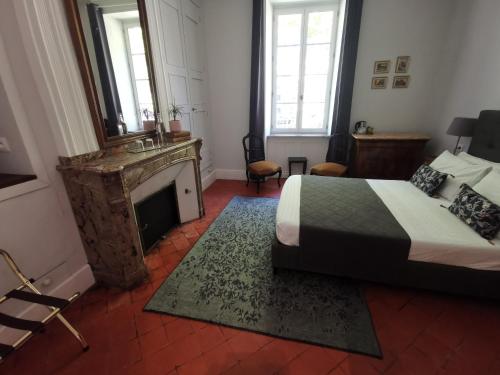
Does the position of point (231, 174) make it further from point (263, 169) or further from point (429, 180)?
point (429, 180)

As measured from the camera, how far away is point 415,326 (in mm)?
1514

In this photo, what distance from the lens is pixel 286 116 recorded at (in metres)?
4.19

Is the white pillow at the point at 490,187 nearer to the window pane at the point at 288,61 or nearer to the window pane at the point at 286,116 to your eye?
the window pane at the point at 286,116

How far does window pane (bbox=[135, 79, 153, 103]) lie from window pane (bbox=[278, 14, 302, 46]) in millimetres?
2542

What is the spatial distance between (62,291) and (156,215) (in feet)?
3.26

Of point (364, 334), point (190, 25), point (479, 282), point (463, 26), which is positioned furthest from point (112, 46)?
point (463, 26)

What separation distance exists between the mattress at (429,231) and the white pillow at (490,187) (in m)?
0.26

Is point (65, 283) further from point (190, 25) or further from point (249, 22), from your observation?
point (249, 22)

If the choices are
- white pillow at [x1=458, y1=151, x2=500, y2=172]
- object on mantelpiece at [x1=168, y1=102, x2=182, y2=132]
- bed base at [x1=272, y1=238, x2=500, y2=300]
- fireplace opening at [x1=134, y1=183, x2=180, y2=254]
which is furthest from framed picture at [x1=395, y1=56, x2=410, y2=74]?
fireplace opening at [x1=134, y1=183, x2=180, y2=254]

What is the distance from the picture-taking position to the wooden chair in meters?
3.56

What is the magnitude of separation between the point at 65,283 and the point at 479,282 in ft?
9.83

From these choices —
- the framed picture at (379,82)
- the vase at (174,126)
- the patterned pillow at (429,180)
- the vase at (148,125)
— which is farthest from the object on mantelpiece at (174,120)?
the framed picture at (379,82)

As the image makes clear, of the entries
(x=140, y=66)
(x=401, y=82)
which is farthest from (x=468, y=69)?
(x=140, y=66)

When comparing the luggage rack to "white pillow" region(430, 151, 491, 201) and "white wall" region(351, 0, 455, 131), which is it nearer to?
"white pillow" region(430, 151, 491, 201)
